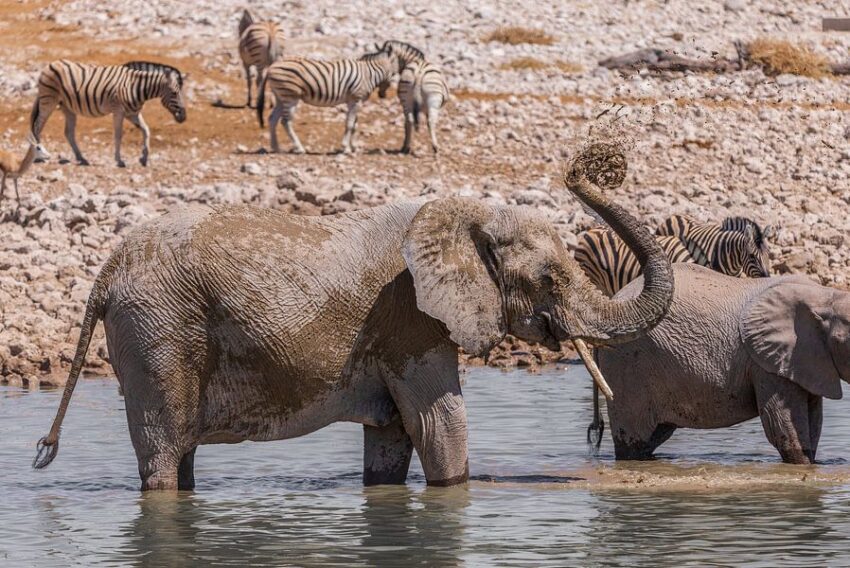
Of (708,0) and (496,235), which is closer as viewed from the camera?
(496,235)

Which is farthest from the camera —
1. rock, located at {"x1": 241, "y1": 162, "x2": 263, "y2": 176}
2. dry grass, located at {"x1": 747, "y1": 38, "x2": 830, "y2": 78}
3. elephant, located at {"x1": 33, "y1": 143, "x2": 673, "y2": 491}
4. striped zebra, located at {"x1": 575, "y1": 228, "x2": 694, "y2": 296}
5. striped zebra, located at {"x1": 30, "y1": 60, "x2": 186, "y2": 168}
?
dry grass, located at {"x1": 747, "y1": 38, "x2": 830, "y2": 78}

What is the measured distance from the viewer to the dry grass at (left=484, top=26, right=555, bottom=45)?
29859mm

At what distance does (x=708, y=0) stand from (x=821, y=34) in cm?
271

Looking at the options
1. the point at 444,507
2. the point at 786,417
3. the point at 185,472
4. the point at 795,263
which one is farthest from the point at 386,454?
the point at 795,263

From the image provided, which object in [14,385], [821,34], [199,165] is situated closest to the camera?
[14,385]

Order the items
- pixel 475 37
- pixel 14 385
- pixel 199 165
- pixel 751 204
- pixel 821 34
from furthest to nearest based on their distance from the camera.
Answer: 1. pixel 821 34
2. pixel 475 37
3. pixel 199 165
4. pixel 751 204
5. pixel 14 385

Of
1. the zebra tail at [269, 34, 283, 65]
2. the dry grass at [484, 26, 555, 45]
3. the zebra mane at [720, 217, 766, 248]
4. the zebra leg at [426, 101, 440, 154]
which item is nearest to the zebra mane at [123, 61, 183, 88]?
the zebra tail at [269, 34, 283, 65]

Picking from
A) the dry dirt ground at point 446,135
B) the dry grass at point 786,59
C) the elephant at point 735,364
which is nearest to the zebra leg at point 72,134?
the dry dirt ground at point 446,135

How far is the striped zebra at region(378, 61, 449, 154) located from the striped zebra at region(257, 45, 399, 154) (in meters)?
0.59

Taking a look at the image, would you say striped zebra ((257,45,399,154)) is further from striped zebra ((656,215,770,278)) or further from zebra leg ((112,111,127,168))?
striped zebra ((656,215,770,278))

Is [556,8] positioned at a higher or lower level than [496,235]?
higher

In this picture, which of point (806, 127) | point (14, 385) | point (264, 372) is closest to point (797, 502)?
point (264, 372)

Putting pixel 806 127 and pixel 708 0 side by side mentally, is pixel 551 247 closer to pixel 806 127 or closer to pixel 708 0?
pixel 806 127

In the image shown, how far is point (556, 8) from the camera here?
33000 millimetres
